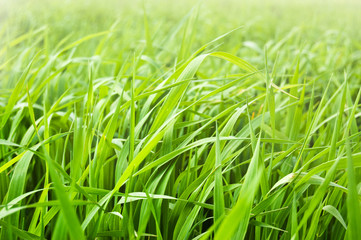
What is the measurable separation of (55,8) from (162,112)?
3.57m

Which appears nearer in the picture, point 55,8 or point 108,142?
point 108,142

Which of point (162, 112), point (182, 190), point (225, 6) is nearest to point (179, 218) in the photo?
point (182, 190)

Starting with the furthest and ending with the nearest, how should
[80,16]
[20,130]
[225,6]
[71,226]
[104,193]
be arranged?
[225,6], [80,16], [20,130], [104,193], [71,226]

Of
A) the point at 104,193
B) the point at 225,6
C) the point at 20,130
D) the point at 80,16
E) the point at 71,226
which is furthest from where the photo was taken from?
the point at 225,6

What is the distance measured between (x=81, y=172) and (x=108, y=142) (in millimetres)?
70

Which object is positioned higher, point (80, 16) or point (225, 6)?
point (225, 6)

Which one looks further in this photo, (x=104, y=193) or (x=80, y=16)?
(x=80, y=16)

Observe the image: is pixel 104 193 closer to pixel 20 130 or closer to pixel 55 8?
pixel 20 130

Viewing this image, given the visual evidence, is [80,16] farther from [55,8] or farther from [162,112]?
[162,112]

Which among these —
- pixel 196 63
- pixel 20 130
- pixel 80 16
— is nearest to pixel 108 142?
pixel 196 63

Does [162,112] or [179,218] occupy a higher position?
[162,112]

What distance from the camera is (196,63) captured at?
60 cm

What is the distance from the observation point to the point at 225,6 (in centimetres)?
495

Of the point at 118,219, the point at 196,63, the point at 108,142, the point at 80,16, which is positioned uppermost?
the point at 80,16
